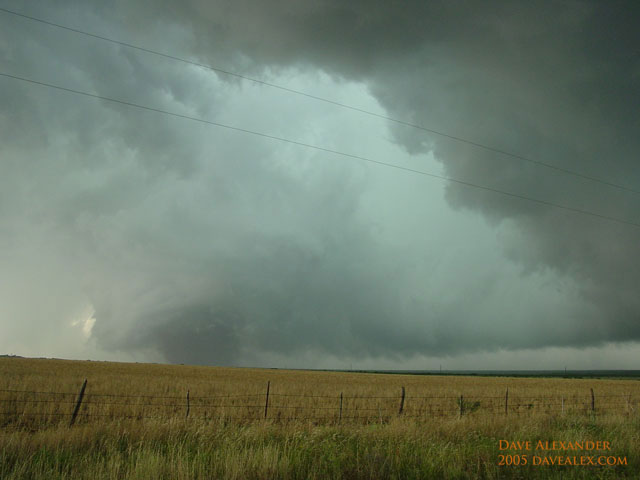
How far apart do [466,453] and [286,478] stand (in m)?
4.08

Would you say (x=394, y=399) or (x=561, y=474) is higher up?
(x=394, y=399)

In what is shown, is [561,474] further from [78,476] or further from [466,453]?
[78,476]

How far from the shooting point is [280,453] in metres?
7.43

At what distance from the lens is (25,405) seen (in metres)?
16.2

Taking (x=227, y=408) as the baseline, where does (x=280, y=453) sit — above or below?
below

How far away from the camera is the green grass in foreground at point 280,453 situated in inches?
244

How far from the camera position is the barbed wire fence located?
15000 millimetres

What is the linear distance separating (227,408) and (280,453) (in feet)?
40.6

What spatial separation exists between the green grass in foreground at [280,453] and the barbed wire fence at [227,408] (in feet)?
11.0

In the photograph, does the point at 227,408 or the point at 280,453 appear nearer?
the point at 280,453

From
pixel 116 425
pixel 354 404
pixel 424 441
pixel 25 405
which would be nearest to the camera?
pixel 424 441

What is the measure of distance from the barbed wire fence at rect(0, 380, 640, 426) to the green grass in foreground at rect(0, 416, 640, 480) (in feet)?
11.0

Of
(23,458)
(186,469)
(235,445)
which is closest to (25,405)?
(23,458)

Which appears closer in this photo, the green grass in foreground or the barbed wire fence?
the green grass in foreground
